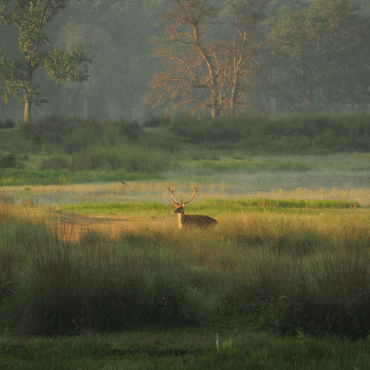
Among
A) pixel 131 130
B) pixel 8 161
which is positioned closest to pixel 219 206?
pixel 8 161

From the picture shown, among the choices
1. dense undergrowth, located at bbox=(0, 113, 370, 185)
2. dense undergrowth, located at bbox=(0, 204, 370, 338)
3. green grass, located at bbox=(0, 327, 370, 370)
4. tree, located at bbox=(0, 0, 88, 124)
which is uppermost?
tree, located at bbox=(0, 0, 88, 124)

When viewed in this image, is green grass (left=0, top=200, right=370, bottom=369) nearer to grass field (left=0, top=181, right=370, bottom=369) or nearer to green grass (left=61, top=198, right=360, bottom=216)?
grass field (left=0, top=181, right=370, bottom=369)

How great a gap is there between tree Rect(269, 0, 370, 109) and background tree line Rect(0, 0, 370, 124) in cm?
9

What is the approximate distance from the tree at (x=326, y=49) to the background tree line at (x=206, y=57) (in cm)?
9

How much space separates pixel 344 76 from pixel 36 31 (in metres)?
27.9

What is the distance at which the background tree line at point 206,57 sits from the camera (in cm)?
4681

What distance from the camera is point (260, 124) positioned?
36750 millimetres

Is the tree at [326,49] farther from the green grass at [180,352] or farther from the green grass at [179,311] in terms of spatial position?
the green grass at [180,352]

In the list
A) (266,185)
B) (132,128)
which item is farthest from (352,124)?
(266,185)

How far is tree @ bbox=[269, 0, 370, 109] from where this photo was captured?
5328cm

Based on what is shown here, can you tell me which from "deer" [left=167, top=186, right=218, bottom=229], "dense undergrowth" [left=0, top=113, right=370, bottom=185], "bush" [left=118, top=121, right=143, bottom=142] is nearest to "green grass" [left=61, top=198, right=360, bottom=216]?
"deer" [left=167, top=186, right=218, bottom=229]

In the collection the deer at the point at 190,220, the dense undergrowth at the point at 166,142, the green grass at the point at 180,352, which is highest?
the dense undergrowth at the point at 166,142

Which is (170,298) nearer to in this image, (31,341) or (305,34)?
(31,341)

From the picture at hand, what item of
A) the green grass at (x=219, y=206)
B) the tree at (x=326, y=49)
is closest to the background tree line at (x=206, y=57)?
the tree at (x=326, y=49)
